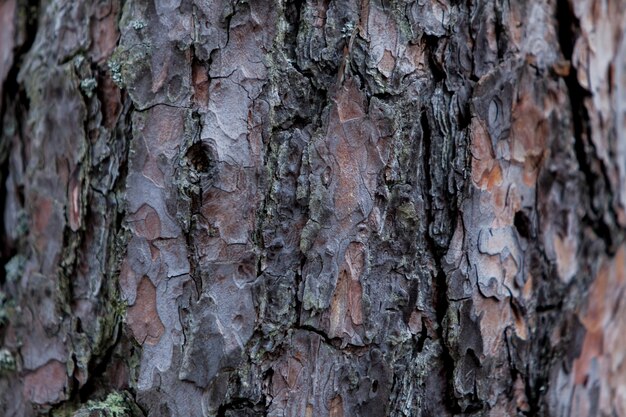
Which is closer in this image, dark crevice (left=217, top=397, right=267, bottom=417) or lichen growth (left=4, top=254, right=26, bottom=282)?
dark crevice (left=217, top=397, right=267, bottom=417)

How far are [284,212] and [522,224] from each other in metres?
0.41

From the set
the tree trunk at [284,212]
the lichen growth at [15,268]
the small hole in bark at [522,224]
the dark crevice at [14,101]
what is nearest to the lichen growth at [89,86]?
the tree trunk at [284,212]

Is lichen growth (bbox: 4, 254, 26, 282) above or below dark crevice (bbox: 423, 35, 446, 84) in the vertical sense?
below

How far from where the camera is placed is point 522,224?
1001 millimetres

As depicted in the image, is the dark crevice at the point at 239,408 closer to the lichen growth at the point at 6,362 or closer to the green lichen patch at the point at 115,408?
the green lichen patch at the point at 115,408

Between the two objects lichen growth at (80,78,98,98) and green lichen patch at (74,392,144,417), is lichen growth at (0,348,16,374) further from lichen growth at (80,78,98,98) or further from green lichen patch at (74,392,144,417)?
lichen growth at (80,78,98,98)

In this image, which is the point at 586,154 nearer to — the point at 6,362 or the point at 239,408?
the point at 239,408

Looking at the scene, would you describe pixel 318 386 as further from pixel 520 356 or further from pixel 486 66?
pixel 486 66

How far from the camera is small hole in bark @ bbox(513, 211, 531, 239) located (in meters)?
1.00

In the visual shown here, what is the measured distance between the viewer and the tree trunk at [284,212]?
0.85 m

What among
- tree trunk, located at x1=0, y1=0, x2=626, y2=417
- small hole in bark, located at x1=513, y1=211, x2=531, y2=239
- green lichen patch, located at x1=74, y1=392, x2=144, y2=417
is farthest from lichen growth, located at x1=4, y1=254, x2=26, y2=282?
small hole in bark, located at x1=513, y1=211, x2=531, y2=239

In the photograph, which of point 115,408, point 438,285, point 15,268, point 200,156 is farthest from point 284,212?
point 15,268

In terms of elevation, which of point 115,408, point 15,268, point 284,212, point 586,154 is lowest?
point 115,408

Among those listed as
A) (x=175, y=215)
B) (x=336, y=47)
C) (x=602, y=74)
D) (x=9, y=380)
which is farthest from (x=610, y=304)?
(x=9, y=380)
